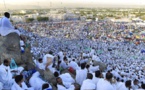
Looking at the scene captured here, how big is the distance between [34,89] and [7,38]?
6.17 ft

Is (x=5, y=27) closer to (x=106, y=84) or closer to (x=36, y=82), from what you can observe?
(x=36, y=82)

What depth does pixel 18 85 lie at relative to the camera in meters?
4.38

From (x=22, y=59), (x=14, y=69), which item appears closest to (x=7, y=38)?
(x=22, y=59)

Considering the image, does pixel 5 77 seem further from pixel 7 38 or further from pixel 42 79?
pixel 7 38

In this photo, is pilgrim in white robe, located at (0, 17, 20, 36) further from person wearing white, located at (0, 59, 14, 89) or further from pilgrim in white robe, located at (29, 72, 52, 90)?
person wearing white, located at (0, 59, 14, 89)

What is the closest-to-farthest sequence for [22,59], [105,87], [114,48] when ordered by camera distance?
[105,87]
[22,59]
[114,48]

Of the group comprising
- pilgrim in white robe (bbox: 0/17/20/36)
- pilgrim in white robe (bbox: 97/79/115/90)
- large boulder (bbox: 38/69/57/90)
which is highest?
pilgrim in white robe (bbox: 0/17/20/36)

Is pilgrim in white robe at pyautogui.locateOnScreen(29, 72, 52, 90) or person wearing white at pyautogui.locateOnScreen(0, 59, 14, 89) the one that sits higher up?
person wearing white at pyautogui.locateOnScreen(0, 59, 14, 89)

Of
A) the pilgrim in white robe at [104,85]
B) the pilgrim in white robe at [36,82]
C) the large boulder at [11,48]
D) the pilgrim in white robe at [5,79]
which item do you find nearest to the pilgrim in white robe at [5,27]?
the large boulder at [11,48]

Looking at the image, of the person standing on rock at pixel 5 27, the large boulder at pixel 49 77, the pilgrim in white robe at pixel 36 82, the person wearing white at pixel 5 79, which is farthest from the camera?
the person standing on rock at pixel 5 27

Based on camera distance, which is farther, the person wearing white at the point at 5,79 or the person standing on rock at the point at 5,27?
the person standing on rock at the point at 5,27

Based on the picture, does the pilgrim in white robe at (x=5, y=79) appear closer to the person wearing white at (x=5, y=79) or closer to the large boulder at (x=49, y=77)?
the person wearing white at (x=5, y=79)

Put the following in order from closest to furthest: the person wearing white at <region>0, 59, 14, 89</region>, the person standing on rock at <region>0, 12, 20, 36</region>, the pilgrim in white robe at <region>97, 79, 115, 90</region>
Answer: the pilgrim in white robe at <region>97, 79, 115, 90</region> < the person wearing white at <region>0, 59, 14, 89</region> < the person standing on rock at <region>0, 12, 20, 36</region>

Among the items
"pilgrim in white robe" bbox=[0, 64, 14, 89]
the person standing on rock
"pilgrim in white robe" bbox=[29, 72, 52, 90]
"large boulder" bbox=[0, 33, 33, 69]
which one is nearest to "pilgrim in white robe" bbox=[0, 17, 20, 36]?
the person standing on rock
